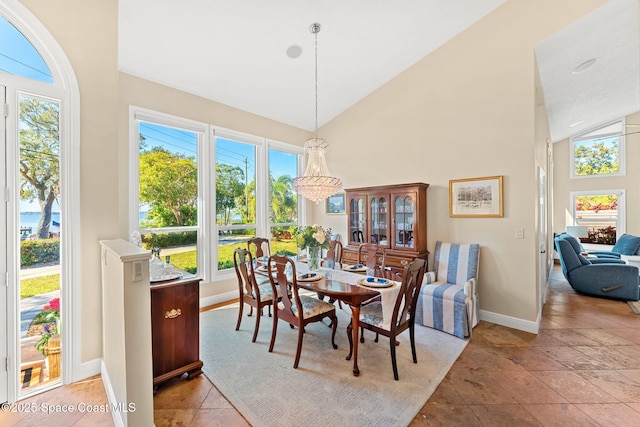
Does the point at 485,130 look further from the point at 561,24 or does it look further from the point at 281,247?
the point at 281,247

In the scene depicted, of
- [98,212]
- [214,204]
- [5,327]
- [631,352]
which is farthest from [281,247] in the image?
[631,352]

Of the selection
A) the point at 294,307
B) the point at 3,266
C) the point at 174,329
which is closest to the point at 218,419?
the point at 174,329

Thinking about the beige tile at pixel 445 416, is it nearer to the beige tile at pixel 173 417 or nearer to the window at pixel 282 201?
the beige tile at pixel 173 417

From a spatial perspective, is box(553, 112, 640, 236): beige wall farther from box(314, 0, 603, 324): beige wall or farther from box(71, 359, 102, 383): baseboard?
box(71, 359, 102, 383): baseboard

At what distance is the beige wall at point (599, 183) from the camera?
596 centimetres

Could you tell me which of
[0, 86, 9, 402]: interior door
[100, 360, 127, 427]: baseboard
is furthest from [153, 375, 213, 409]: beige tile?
[0, 86, 9, 402]: interior door

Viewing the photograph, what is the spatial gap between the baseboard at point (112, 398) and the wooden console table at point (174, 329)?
0.25m

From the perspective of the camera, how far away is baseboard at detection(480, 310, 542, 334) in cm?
307

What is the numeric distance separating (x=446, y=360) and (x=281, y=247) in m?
3.24

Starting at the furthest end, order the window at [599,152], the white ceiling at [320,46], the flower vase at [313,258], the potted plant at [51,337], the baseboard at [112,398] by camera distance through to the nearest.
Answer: the window at [599,152]
the flower vase at [313,258]
the white ceiling at [320,46]
the potted plant at [51,337]
the baseboard at [112,398]

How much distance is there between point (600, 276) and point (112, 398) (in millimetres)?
6293

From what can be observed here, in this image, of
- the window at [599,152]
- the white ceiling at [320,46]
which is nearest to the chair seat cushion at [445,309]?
the white ceiling at [320,46]

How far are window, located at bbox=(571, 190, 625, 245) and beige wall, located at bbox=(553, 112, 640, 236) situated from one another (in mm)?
105

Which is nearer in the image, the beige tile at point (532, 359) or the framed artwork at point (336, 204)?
the beige tile at point (532, 359)
